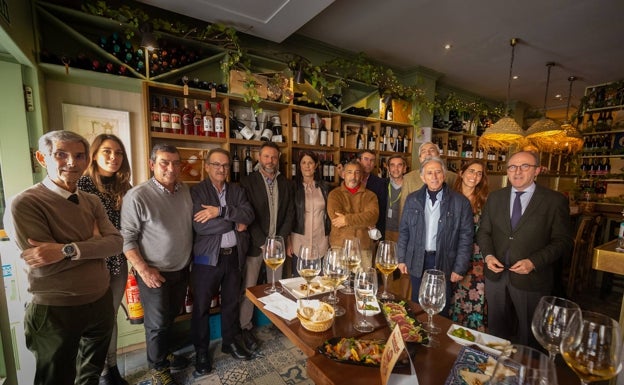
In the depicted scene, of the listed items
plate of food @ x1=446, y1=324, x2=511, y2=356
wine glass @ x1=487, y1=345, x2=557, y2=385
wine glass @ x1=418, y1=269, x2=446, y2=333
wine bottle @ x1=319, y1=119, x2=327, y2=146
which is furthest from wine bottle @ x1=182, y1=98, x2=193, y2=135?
wine glass @ x1=487, y1=345, x2=557, y2=385

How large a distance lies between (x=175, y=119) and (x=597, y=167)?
688 cm

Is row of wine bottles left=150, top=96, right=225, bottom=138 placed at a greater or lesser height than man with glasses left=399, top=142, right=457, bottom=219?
greater

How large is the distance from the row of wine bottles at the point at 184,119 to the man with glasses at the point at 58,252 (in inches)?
43.1

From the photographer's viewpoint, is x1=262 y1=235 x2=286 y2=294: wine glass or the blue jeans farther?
the blue jeans

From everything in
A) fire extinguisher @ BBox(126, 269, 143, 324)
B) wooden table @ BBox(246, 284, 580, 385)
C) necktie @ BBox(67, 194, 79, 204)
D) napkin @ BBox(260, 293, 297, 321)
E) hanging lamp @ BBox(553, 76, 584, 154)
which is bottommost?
fire extinguisher @ BBox(126, 269, 143, 324)

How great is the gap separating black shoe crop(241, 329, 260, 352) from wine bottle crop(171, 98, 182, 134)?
6.27ft

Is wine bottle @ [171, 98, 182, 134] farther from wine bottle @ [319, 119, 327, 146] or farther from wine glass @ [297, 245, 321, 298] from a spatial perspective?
wine glass @ [297, 245, 321, 298]

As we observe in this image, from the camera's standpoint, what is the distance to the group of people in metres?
1.25

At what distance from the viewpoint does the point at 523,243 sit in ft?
5.77

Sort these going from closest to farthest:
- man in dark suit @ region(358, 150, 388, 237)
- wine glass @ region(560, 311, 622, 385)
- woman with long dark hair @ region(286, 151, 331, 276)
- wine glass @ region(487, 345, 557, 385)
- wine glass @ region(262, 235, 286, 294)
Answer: wine glass @ region(487, 345, 557, 385)
wine glass @ region(560, 311, 622, 385)
wine glass @ region(262, 235, 286, 294)
woman with long dark hair @ region(286, 151, 331, 276)
man in dark suit @ region(358, 150, 388, 237)

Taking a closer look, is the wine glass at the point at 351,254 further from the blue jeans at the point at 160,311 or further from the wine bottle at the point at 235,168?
the wine bottle at the point at 235,168

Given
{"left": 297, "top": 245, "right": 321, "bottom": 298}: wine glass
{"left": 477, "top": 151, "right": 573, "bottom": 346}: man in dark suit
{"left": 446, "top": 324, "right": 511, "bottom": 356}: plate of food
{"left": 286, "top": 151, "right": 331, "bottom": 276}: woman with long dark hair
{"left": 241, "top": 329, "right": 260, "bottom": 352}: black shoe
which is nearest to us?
{"left": 446, "top": 324, "right": 511, "bottom": 356}: plate of food

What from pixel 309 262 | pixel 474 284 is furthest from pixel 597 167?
pixel 309 262

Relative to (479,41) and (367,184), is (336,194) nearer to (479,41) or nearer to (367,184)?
(367,184)
